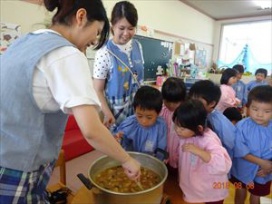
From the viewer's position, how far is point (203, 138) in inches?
37.8

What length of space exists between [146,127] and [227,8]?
4.65 metres

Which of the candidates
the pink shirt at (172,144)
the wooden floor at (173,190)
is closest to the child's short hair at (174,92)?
the pink shirt at (172,144)

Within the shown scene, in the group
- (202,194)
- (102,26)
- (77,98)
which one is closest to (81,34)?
(102,26)

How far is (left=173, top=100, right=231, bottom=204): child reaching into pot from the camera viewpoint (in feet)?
2.91

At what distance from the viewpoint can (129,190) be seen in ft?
2.47

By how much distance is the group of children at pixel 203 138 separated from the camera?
929 mm

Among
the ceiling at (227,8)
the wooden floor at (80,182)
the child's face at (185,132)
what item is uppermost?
the ceiling at (227,8)

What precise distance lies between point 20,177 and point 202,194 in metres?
0.71

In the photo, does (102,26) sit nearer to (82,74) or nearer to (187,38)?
(82,74)

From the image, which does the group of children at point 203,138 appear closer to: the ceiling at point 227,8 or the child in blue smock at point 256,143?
the child in blue smock at point 256,143

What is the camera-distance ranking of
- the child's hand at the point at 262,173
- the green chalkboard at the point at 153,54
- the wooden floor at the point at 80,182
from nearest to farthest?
1. the wooden floor at the point at 80,182
2. the child's hand at the point at 262,173
3. the green chalkboard at the point at 153,54

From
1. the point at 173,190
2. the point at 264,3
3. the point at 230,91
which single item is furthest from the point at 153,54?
the point at 173,190

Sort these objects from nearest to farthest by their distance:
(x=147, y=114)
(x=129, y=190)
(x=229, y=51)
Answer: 1. (x=129, y=190)
2. (x=147, y=114)
3. (x=229, y=51)

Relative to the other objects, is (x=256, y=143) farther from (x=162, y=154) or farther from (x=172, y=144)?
(x=162, y=154)
